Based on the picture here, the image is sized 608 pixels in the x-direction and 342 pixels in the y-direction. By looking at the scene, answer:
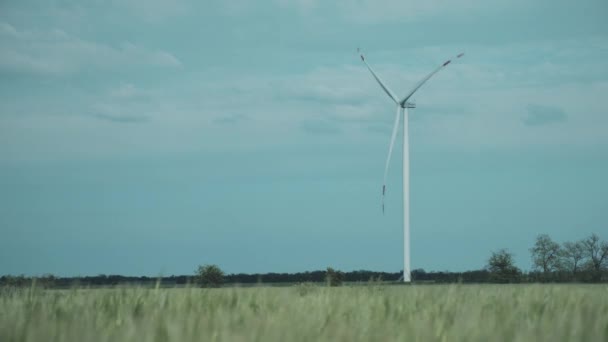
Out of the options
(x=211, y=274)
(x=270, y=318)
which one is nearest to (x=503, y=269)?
(x=211, y=274)

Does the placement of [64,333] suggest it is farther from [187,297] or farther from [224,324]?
[187,297]

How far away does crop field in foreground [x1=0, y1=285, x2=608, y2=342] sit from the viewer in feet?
18.4

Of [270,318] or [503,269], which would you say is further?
[503,269]

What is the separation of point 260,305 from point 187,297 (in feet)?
3.99

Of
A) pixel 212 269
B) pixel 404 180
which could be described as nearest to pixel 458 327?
pixel 212 269

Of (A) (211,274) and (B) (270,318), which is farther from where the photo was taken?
(A) (211,274)

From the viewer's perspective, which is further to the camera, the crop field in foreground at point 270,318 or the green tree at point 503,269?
the green tree at point 503,269

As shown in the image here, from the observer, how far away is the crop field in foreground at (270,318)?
221 inches

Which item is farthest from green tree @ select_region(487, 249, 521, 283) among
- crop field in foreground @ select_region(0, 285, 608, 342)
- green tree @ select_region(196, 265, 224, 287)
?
crop field in foreground @ select_region(0, 285, 608, 342)

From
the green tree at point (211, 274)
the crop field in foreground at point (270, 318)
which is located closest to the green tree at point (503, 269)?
the green tree at point (211, 274)

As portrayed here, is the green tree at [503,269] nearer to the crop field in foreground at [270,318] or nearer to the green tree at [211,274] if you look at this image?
the green tree at [211,274]

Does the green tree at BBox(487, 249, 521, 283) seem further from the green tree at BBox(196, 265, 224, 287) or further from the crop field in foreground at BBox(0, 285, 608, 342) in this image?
the crop field in foreground at BBox(0, 285, 608, 342)

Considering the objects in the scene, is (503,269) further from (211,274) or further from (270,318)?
(270,318)

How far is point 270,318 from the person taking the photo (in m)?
6.80
